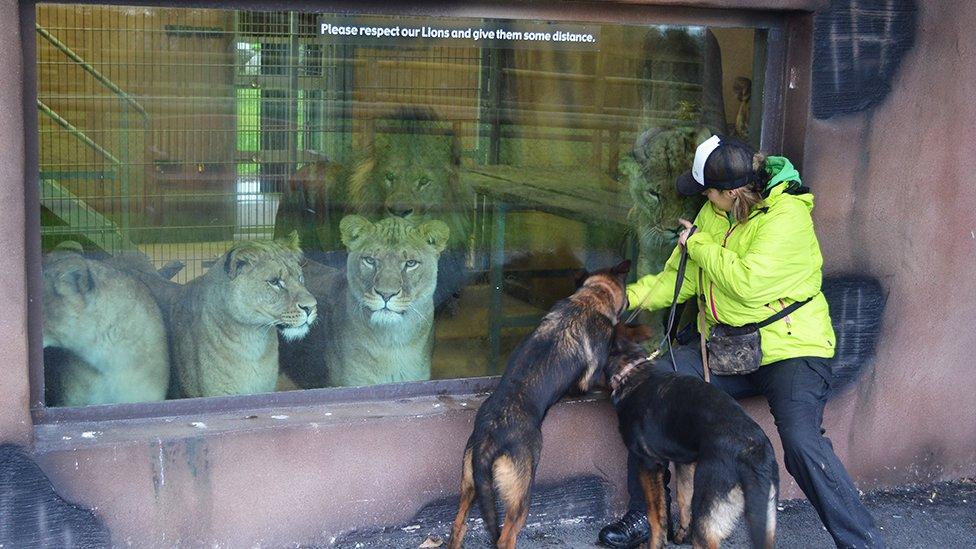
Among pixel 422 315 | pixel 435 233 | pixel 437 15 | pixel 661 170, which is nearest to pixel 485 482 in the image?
pixel 422 315

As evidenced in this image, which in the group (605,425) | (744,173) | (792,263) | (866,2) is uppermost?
(866,2)

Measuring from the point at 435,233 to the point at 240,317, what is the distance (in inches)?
41.9

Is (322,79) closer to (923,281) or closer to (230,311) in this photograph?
(230,311)

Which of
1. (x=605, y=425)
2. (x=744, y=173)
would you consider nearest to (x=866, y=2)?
(x=744, y=173)

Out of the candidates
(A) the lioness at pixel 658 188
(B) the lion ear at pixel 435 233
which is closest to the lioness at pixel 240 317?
(B) the lion ear at pixel 435 233

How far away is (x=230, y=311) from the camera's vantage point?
5359mm

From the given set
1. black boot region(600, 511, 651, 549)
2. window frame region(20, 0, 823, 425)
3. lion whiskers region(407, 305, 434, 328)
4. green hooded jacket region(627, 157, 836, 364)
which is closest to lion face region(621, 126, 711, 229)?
window frame region(20, 0, 823, 425)

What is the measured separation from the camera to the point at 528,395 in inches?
185

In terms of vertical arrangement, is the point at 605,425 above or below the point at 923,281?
below

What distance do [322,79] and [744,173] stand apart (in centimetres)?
198

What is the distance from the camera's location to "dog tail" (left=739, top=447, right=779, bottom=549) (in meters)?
4.28

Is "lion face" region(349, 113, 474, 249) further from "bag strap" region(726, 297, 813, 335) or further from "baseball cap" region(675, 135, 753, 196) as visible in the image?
"bag strap" region(726, 297, 813, 335)

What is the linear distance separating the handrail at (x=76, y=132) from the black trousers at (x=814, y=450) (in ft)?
8.52

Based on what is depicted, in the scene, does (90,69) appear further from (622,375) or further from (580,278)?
(622,375)
